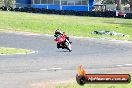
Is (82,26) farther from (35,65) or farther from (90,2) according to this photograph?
(90,2)

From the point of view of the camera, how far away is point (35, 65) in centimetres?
1933

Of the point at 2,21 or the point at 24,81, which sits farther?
the point at 2,21

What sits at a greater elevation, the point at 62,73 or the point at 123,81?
the point at 123,81

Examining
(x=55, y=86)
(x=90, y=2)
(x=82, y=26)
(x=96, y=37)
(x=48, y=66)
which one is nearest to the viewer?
(x=55, y=86)

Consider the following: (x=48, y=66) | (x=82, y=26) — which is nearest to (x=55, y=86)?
(x=48, y=66)

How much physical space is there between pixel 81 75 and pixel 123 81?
2.04 ft

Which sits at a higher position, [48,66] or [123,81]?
[123,81]

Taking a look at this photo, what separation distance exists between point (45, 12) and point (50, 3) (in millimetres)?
23113

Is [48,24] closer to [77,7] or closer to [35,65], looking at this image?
[35,65]

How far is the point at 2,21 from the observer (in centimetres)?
5494

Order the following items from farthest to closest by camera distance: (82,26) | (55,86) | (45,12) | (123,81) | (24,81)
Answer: (45,12) < (82,26) < (24,81) < (55,86) < (123,81)

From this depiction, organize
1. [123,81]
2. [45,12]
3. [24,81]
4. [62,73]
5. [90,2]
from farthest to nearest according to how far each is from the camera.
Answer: [90,2] < [45,12] < [62,73] < [24,81] < [123,81]

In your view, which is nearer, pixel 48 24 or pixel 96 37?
pixel 96 37

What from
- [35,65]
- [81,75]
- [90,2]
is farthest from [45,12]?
[81,75]
